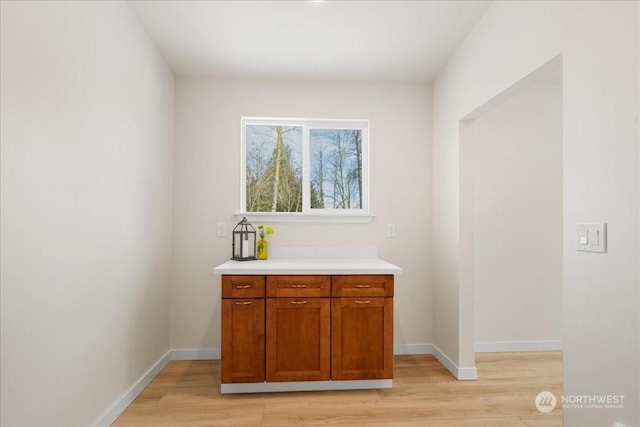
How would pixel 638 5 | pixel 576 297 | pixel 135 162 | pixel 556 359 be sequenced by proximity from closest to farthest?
pixel 638 5 → pixel 576 297 → pixel 135 162 → pixel 556 359

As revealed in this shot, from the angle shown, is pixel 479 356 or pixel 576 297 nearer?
pixel 576 297

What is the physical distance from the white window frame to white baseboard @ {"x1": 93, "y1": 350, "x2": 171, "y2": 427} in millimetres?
1362

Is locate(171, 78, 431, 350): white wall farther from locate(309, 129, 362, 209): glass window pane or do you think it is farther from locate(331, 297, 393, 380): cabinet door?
locate(331, 297, 393, 380): cabinet door

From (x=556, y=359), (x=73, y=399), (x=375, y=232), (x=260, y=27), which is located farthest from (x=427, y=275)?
Answer: (x=73, y=399)

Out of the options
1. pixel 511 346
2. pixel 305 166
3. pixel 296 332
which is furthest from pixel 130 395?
pixel 511 346

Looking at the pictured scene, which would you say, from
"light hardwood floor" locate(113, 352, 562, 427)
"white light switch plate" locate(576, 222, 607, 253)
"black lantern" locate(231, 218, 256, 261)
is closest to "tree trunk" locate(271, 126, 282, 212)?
"black lantern" locate(231, 218, 256, 261)

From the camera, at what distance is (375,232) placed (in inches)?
136

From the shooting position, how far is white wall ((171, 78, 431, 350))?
3318 mm

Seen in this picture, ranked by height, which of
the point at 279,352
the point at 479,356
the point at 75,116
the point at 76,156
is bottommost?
the point at 479,356

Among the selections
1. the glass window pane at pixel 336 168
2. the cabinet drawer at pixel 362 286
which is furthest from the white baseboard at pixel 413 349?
the glass window pane at pixel 336 168

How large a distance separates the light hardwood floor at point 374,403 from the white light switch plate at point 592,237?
125 centimetres

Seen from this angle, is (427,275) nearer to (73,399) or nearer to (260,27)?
(260,27)

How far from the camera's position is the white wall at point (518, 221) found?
344 cm

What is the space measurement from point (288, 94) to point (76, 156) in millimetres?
2009
